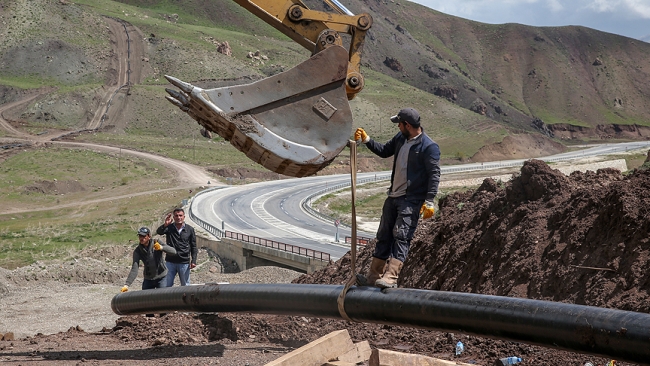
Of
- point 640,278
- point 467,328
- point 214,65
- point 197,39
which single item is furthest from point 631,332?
point 197,39

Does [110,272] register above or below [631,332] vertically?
below

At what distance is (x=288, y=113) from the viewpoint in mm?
8891

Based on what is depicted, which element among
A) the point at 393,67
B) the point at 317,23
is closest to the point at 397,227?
the point at 317,23

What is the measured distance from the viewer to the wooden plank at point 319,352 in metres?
6.73

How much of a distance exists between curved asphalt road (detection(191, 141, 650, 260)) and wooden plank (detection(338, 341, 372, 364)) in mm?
23609

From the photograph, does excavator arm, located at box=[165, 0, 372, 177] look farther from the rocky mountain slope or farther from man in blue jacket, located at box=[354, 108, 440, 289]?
the rocky mountain slope

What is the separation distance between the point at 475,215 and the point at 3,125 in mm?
81602

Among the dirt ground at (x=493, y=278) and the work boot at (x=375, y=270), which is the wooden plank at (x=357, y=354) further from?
the dirt ground at (x=493, y=278)

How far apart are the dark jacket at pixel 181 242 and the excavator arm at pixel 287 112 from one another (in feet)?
12.4

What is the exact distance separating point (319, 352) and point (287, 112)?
3.16 m

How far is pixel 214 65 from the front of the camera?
4582 inches

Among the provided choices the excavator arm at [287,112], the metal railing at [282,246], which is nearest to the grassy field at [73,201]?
the metal railing at [282,246]

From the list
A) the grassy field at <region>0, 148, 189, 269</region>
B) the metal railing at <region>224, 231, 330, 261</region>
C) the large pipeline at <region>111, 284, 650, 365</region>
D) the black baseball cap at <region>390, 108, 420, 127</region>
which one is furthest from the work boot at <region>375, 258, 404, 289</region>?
the grassy field at <region>0, 148, 189, 269</region>

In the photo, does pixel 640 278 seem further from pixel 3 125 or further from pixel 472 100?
pixel 472 100
